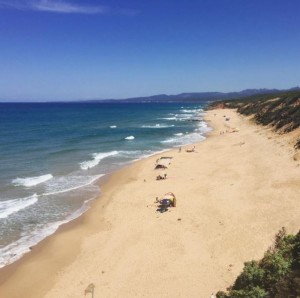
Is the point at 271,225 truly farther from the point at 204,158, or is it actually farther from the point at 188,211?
the point at 204,158

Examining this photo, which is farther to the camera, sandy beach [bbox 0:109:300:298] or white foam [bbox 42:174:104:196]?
white foam [bbox 42:174:104:196]

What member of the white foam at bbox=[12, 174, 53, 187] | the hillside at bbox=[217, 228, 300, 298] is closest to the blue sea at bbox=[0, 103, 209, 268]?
the white foam at bbox=[12, 174, 53, 187]

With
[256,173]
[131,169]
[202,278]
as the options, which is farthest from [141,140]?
[202,278]

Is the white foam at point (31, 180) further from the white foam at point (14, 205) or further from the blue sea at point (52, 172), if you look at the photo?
the white foam at point (14, 205)

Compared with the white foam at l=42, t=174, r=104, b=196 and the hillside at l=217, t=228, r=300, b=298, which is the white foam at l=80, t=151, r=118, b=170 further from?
the hillside at l=217, t=228, r=300, b=298

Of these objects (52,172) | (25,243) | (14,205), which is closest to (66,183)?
(52,172)

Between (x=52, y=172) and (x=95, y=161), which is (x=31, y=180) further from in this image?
(x=95, y=161)
